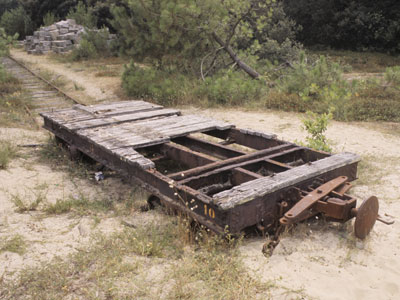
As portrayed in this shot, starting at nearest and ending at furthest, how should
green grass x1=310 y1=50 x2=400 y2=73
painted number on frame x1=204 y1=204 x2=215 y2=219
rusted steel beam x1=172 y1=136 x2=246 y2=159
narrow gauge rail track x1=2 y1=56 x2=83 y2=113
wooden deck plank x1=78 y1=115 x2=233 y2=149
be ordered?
painted number on frame x1=204 y1=204 x2=215 y2=219 → wooden deck plank x1=78 y1=115 x2=233 y2=149 → rusted steel beam x1=172 y1=136 x2=246 y2=159 → narrow gauge rail track x1=2 y1=56 x2=83 y2=113 → green grass x1=310 y1=50 x2=400 y2=73

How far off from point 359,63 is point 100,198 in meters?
16.7

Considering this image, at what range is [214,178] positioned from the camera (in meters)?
4.38

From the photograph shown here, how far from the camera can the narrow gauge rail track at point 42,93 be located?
10766 millimetres

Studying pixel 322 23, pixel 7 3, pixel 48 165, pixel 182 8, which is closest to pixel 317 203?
pixel 48 165

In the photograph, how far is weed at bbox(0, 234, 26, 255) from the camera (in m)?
3.61

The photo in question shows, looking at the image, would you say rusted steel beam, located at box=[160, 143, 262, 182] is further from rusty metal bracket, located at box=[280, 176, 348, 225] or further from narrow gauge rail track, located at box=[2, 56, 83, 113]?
narrow gauge rail track, located at box=[2, 56, 83, 113]

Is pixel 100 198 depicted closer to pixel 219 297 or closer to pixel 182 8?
pixel 219 297

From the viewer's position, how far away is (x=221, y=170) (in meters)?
4.40

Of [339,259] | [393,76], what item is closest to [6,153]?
[339,259]

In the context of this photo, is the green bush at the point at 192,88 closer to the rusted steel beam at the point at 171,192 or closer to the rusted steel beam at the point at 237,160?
the rusted steel beam at the point at 237,160

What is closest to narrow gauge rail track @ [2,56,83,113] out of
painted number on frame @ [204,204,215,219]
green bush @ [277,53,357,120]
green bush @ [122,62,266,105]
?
green bush @ [122,62,266,105]

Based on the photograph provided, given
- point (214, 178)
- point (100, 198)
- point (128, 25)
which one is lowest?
point (100, 198)

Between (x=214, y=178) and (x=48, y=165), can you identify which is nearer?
(x=214, y=178)

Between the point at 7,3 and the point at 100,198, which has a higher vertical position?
the point at 7,3
